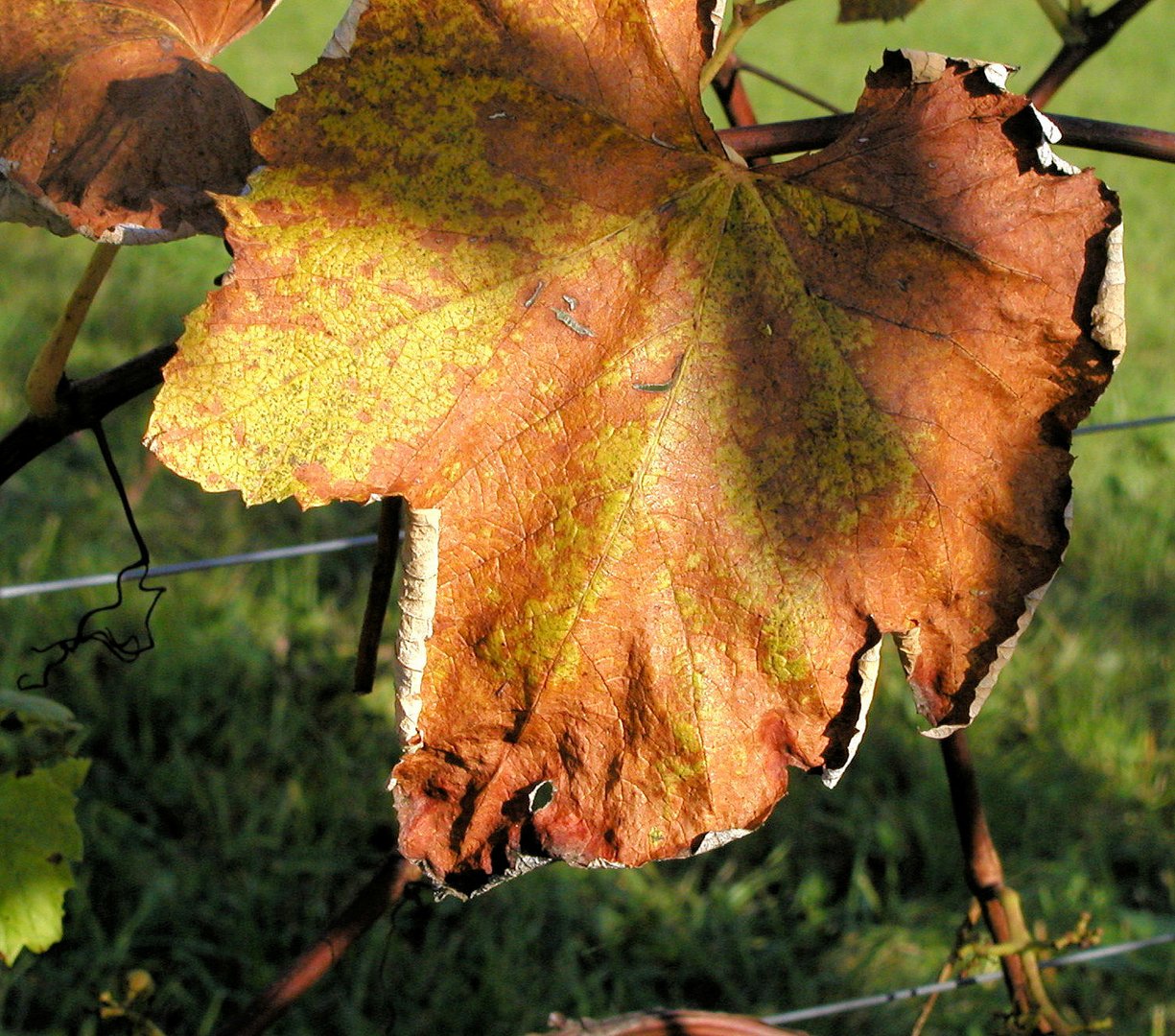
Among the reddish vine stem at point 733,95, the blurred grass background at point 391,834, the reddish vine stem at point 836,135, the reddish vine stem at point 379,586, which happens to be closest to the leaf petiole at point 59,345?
the reddish vine stem at point 379,586

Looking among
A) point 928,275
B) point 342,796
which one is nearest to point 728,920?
point 342,796

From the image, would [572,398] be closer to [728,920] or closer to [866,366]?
[866,366]

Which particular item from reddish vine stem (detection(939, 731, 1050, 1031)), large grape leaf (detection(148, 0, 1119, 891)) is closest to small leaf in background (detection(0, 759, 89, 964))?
large grape leaf (detection(148, 0, 1119, 891))

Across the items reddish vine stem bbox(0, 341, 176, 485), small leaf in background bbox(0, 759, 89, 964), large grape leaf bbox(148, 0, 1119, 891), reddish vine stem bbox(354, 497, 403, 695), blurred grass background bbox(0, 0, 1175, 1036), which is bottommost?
blurred grass background bbox(0, 0, 1175, 1036)

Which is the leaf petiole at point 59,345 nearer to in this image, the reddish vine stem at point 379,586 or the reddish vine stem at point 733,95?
the reddish vine stem at point 379,586

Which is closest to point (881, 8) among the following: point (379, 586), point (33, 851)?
point (379, 586)

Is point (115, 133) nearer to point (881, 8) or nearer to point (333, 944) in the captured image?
point (881, 8)

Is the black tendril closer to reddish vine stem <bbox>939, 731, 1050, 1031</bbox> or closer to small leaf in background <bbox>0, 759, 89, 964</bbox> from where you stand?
small leaf in background <bbox>0, 759, 89, 964</bbox>
